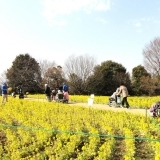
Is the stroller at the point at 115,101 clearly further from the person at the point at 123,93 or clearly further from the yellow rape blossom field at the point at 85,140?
the yellow rape blossom field at the point at 85,140

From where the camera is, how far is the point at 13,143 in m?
10.8

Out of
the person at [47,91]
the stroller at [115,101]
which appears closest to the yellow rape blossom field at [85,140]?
the stroller at [115,101]

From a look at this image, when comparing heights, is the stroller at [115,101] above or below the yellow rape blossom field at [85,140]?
above

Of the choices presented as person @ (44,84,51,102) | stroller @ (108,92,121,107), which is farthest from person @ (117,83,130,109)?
person @ (44,84,51,102)

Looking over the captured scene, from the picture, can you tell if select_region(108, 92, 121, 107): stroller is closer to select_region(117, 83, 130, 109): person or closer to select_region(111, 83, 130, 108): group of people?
select_region(111, 83, 130, 108): group of people

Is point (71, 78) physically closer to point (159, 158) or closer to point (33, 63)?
point (33, 63)

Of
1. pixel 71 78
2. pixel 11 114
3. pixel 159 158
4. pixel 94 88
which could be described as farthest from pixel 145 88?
pixel 159 158

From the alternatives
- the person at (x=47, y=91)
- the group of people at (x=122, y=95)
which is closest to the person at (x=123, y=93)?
the group of people at (x=122, y=95)

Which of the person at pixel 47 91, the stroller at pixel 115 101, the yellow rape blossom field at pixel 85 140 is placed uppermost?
the person at pixel 47 91

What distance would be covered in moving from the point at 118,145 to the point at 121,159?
1.14 meters

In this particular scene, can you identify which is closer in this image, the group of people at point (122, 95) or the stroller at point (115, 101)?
the group of people at point (122, 95)

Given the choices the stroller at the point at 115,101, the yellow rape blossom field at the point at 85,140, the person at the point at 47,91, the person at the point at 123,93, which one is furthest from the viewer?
the person at the point at 47,91

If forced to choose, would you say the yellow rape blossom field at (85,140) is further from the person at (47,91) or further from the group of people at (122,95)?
the person at (47,91)

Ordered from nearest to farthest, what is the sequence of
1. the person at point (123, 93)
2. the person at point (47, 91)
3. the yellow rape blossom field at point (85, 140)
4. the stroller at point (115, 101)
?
the yellow rape blossom field at point (85, 140) → the person at point (123, 93) → the stroller at point (115, 101) → the person at point (47, 91)
